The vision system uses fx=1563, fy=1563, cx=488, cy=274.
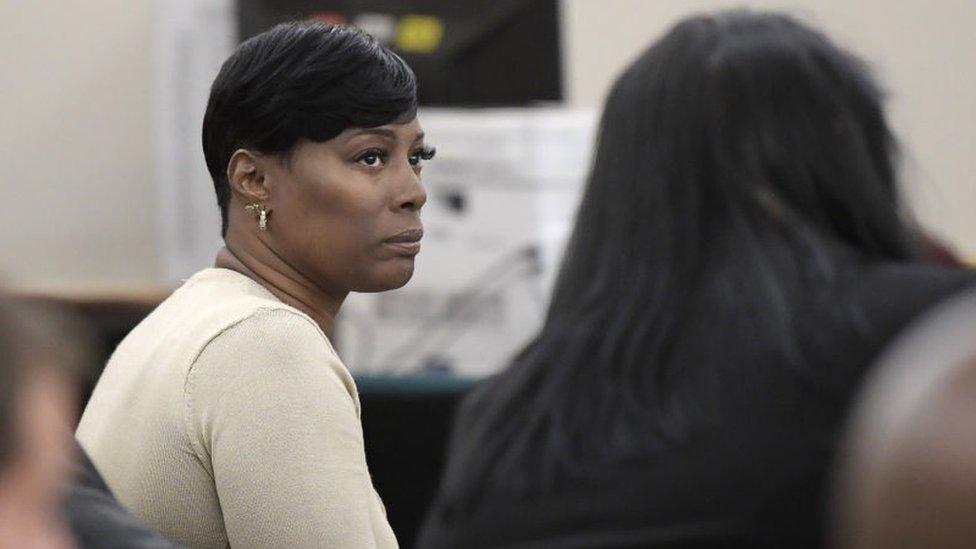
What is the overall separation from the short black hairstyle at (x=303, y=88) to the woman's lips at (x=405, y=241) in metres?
0.11

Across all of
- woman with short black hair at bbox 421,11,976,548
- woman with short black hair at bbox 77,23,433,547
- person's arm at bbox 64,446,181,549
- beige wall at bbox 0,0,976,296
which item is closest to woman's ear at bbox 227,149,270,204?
woman with short black hair at bbox 77,23,433,547

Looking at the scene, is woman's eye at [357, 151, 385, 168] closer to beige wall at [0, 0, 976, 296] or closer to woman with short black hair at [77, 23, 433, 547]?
woman with short black hair at [77, 23, 433, 547]

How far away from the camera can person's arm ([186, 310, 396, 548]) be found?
1182 mm

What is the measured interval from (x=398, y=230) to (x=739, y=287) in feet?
1.48

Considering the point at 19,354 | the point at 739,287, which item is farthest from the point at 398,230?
the point at 19,354

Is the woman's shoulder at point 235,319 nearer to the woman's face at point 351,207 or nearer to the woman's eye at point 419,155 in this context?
the woman's face at point 351,207

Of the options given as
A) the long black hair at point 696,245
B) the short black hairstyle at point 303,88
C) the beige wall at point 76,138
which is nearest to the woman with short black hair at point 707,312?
the long black hair at point 696,245

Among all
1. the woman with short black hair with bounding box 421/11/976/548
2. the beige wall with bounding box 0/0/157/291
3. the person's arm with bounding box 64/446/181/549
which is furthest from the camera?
the beige wall with bounding box 0/0/157/291

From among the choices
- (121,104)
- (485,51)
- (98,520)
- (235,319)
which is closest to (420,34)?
(485,51)

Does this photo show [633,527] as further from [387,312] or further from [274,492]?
[387,312]

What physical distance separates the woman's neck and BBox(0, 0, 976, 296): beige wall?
363 cm

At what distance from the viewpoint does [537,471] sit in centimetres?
106

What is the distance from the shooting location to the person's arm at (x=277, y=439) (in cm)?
118

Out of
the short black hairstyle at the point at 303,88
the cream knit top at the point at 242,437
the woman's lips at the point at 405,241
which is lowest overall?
the cream knit top at the point at 242,437
